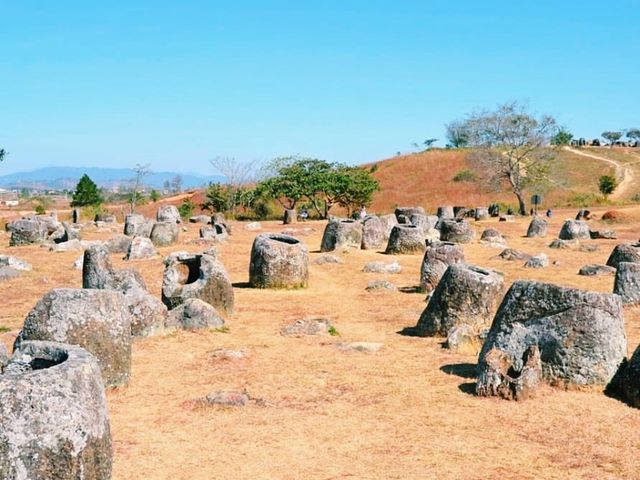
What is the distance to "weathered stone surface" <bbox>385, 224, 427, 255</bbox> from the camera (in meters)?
30.3

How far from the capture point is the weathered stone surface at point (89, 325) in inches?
429

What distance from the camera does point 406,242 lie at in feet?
99.6

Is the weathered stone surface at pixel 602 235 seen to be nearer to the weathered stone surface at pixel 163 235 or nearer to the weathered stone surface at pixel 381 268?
the weathered stone surface at pixel 381 268

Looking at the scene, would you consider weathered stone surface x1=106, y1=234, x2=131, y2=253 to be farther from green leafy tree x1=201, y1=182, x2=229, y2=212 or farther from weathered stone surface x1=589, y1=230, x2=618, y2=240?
green leafy tree x1=201, y1=182, x2=229, y2=212

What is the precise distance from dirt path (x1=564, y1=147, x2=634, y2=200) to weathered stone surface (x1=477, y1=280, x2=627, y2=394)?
66.8 meters

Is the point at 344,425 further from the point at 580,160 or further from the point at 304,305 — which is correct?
the point at 580,160

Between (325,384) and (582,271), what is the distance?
15.1 m

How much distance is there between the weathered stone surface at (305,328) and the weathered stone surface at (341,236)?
15.4 meters

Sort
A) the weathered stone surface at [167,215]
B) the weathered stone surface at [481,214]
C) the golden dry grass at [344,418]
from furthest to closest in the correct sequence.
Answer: the weathered stone surface at [481,214]
the weathered stone surface at [167,215]
the golden dry grass at [344,418]

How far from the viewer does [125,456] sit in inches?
341

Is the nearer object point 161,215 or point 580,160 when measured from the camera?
point 161,215

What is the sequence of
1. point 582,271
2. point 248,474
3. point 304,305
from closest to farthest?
point 248,474, point 304,305, point 582,271

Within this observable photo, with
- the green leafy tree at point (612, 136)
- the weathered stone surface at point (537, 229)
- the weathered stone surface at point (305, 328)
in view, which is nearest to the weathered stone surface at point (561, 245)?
the weathered stone surface at point (537, 229)

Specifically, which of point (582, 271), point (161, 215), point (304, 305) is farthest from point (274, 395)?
point (161, 215)
